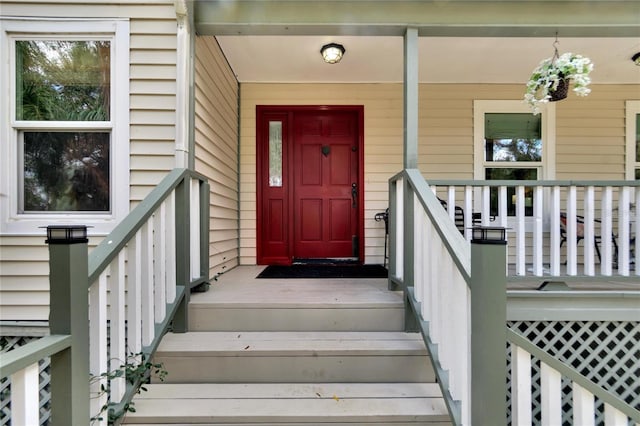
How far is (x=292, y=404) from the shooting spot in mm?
1666

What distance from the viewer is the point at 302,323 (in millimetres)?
2162

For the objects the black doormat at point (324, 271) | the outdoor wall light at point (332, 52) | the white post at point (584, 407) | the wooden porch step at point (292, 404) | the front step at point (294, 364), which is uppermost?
the outdoor wall light at point (332, 52)

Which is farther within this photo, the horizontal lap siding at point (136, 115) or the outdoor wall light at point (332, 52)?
the outdoor wall light at point (332, 52)

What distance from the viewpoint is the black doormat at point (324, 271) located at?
3.22m

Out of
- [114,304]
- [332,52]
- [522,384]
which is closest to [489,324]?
[522,384]

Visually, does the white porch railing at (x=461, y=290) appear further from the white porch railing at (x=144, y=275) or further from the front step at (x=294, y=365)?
the white porch railing at (x=144, y=275)

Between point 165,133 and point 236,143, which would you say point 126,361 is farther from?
point 236,143

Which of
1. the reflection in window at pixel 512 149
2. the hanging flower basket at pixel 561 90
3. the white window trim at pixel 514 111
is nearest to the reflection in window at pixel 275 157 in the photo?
the white window trim at pixel 514 111

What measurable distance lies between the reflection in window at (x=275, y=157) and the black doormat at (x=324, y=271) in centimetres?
108

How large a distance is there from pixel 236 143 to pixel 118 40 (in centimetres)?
166

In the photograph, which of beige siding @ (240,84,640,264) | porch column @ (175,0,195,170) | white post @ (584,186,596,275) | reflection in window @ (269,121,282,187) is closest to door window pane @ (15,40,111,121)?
porch column @ (175,0,195,170)

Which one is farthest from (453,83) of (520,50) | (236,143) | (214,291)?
(214,291)

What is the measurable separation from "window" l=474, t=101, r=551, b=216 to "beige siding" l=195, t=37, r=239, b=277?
2.97m

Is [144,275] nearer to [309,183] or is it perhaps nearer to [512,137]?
[309,183]
